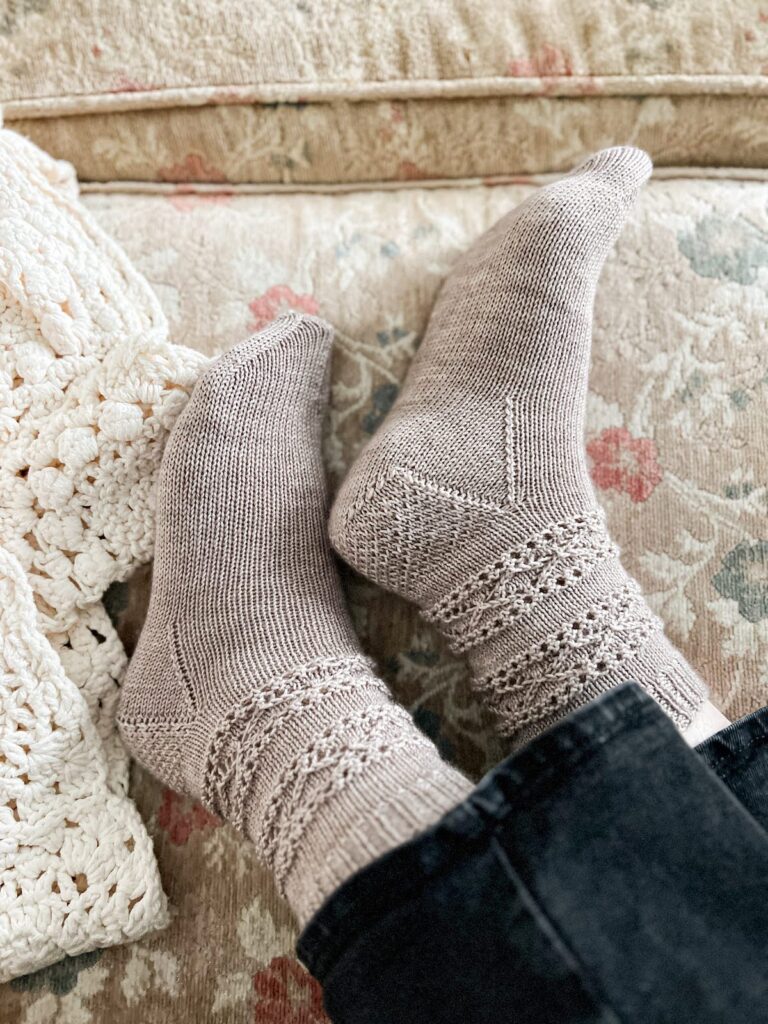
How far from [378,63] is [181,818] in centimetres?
71

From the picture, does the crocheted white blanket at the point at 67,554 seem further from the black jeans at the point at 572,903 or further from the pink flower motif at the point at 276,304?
the black jeans at the point at 572,903

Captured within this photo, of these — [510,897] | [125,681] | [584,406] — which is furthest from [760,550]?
[125,681]

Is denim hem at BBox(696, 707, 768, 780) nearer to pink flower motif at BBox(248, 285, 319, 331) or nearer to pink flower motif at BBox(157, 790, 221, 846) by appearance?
pink flower motif at BBox(157, 790, 221, 846)

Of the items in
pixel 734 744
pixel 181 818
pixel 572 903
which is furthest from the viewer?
pixel 181 818

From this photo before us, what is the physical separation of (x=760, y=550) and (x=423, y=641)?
0.99 ft

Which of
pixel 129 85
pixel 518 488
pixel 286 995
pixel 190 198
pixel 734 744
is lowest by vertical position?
pixel 286 995

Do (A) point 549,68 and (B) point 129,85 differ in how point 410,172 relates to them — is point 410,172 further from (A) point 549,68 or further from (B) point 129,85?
(B) point 129,85

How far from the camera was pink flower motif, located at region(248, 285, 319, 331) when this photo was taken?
74 cm

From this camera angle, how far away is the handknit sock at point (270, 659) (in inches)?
18.7

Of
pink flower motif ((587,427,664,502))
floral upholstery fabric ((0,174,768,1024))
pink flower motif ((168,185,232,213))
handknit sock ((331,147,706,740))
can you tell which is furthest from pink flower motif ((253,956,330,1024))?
pink flower motif ((168,185,232,213))

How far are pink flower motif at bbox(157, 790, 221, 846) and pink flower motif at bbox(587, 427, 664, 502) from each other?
1.45 feet

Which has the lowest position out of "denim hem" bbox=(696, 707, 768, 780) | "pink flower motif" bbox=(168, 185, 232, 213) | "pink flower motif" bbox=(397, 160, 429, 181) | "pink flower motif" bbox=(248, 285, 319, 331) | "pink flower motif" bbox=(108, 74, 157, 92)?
"denim hem" bbox=(696, 707, 768, 780)

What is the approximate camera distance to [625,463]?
0.70 meters

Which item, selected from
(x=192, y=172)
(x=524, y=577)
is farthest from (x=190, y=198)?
(x=524, y=577)
